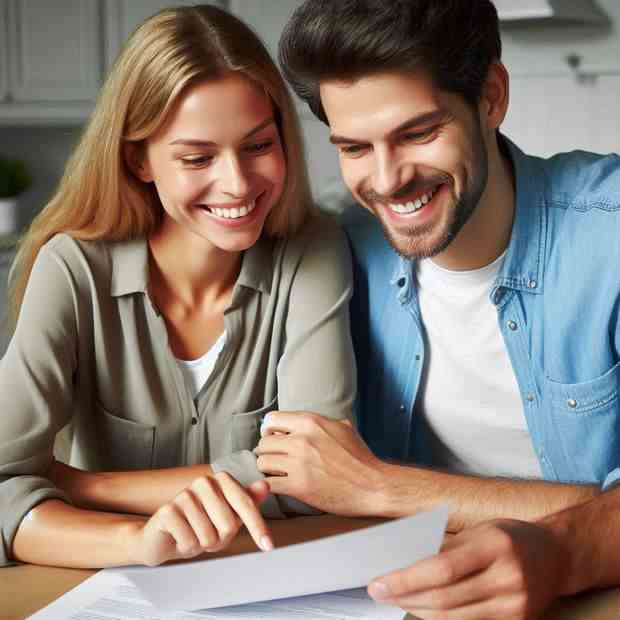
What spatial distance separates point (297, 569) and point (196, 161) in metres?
0.65

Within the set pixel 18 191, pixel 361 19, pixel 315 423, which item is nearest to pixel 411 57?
pixel 361 19

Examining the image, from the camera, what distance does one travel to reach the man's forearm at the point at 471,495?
3.99ft

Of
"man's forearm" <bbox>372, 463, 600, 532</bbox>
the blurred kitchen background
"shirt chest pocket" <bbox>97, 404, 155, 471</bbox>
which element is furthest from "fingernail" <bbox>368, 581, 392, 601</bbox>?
the blurred kitchen background

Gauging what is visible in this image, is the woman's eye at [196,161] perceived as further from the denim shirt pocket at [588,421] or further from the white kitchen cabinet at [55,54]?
the white kitchen cabinet at [55,54]

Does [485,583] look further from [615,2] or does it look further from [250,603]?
[615,2]

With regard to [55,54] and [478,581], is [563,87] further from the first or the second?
[478,581]

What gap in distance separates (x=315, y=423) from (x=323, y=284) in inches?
9.7

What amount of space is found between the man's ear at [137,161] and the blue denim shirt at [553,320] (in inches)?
15.1

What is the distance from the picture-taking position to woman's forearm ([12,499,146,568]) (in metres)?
1.12

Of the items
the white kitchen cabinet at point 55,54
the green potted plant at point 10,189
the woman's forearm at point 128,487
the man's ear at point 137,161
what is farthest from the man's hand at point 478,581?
the white kitchen cabinet at point 55,54

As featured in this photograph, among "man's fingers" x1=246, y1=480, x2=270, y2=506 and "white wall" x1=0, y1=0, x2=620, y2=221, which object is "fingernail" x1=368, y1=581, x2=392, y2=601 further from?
"white wall" x1=0, y1=0, x2=620, y2=221

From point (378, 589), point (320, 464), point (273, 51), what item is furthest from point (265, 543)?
point (273, 51)

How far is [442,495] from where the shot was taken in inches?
48.8

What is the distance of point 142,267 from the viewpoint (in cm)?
146
